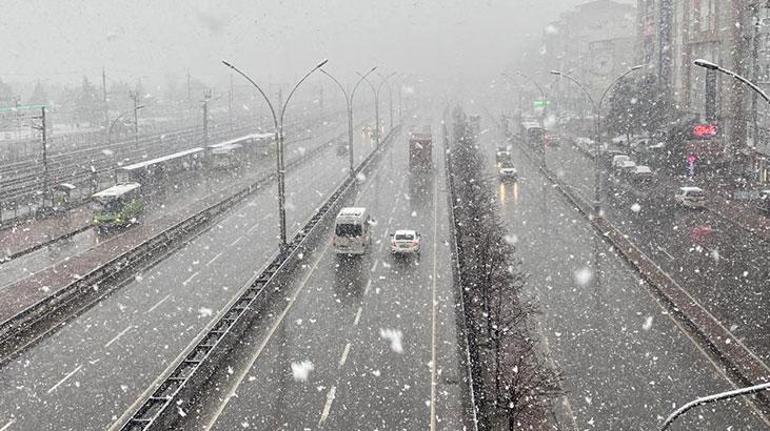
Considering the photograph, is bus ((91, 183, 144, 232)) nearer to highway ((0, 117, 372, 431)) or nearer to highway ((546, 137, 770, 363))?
highway ((0, 117, 372, 431))

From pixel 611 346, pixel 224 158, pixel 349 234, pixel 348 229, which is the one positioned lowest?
pixel 611 346

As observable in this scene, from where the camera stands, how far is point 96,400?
19.0 meters

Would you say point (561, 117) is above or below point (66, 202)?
above

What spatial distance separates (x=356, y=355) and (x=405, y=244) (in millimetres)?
12444

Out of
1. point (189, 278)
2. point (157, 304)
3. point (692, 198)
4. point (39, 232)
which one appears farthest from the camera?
point (692, 198)

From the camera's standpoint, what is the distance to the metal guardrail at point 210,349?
17094mm

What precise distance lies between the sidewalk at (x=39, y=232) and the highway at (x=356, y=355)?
15.0 m

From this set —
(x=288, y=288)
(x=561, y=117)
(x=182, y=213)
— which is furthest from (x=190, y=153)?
(x=561, y=117)

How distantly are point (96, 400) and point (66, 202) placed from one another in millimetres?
31446

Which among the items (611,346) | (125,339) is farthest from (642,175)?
(125,339)

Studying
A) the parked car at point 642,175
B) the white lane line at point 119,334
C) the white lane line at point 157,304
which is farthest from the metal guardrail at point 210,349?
the parked car at point 642,175

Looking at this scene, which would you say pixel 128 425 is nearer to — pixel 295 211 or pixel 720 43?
pixel 295 211

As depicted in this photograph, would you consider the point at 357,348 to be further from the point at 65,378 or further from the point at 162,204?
the point at 162,204

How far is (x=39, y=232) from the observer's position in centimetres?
3947
